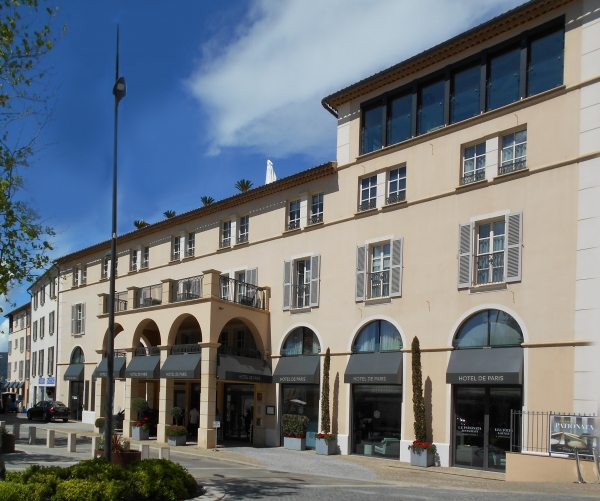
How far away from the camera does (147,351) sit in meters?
32.5

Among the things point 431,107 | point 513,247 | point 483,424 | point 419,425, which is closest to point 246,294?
point 419,425

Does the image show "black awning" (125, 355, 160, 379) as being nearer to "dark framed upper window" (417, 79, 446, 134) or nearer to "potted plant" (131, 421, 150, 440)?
"potted plant" (131, 421, 150, 440)

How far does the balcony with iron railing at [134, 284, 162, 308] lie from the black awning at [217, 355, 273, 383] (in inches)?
228

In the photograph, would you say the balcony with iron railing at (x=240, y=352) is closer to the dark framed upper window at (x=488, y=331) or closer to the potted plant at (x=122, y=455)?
the dark framed upper window at (x=488, y=331)

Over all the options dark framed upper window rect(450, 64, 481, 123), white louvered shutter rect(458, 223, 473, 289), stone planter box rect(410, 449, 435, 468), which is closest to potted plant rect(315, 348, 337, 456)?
stone planter box rect(410, 449, 435, 468)

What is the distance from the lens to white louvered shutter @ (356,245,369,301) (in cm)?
2569

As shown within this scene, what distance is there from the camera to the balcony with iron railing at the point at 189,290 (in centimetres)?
3052

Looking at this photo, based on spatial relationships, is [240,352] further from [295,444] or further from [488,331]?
[488,331]

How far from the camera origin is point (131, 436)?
31.0 meters

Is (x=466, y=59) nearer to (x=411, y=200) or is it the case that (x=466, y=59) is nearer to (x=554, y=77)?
(x=554, y=77)

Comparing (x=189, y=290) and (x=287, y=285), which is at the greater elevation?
(x=287, y=285)

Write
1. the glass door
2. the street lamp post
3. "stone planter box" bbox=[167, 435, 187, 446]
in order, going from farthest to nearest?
"stone planter box" bbox=[167, 435, 187, 446], the glass door, the street lamp post

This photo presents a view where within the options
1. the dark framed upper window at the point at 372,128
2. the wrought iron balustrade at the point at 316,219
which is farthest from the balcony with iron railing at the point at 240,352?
the dark framed upper window at the point at 372,128

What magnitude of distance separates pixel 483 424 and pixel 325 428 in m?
6.64
